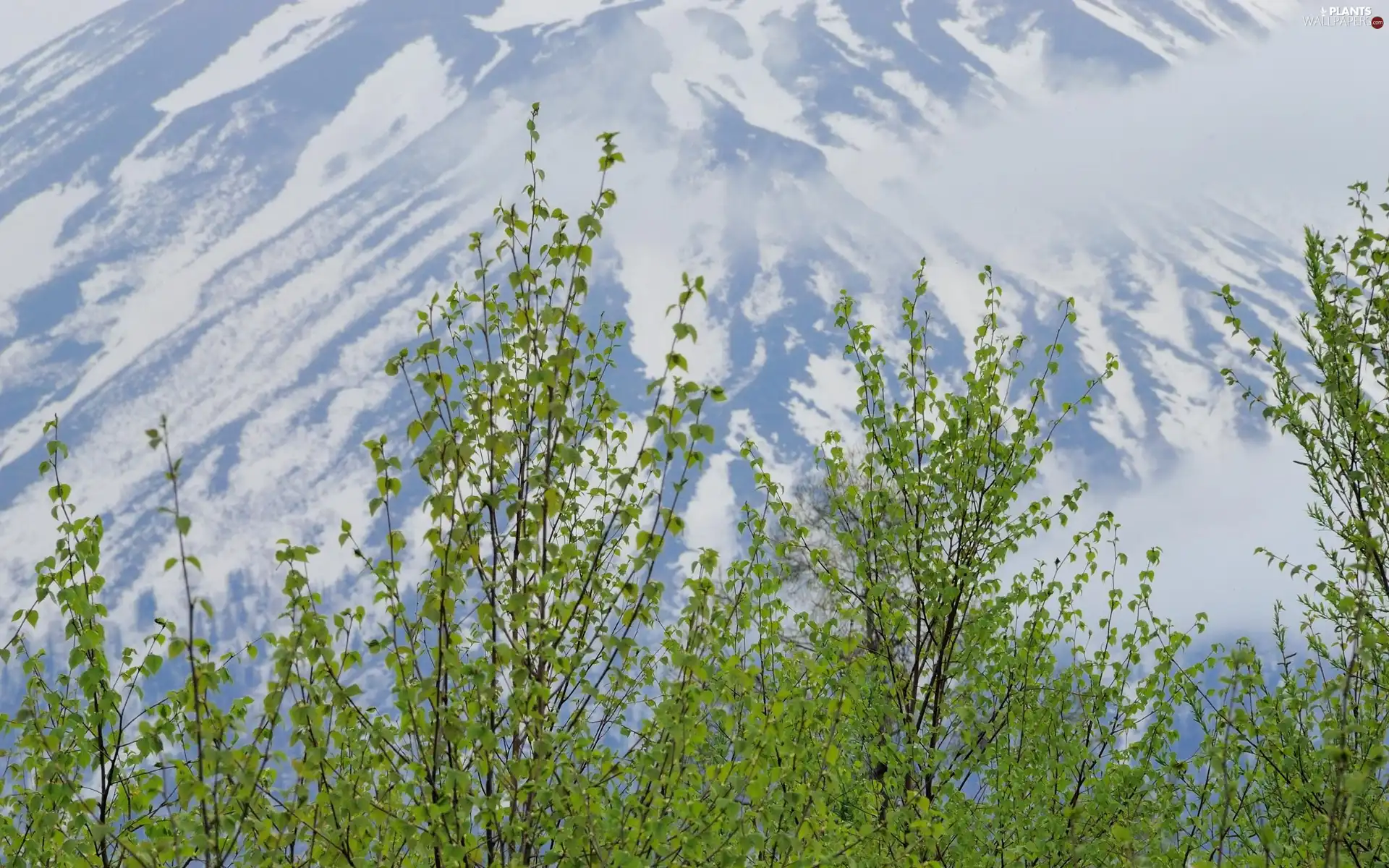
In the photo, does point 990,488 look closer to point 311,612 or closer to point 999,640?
point 999,640

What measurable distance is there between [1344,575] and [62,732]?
736 cm

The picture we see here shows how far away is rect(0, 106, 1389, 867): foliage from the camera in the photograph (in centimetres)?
451

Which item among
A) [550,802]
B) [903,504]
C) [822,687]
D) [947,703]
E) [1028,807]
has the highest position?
[550,802]

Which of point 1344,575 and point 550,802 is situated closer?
point 550,802

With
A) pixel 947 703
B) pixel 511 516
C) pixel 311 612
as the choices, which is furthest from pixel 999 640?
pixel 311 612

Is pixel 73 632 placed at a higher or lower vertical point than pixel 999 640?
higher

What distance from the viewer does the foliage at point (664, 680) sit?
4512 mm

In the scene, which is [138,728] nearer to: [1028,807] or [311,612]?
[311,612]

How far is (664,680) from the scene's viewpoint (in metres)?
7.12

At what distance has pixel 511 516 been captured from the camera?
5.40 m

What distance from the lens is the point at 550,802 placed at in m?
4.84

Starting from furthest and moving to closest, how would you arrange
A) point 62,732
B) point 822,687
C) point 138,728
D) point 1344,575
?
point 1344,575
point 822,687
point 138,728
point 62,732

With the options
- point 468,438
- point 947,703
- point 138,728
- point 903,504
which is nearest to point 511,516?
point 468,438

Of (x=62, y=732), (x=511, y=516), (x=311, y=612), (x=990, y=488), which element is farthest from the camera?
(x=990, y=488)
